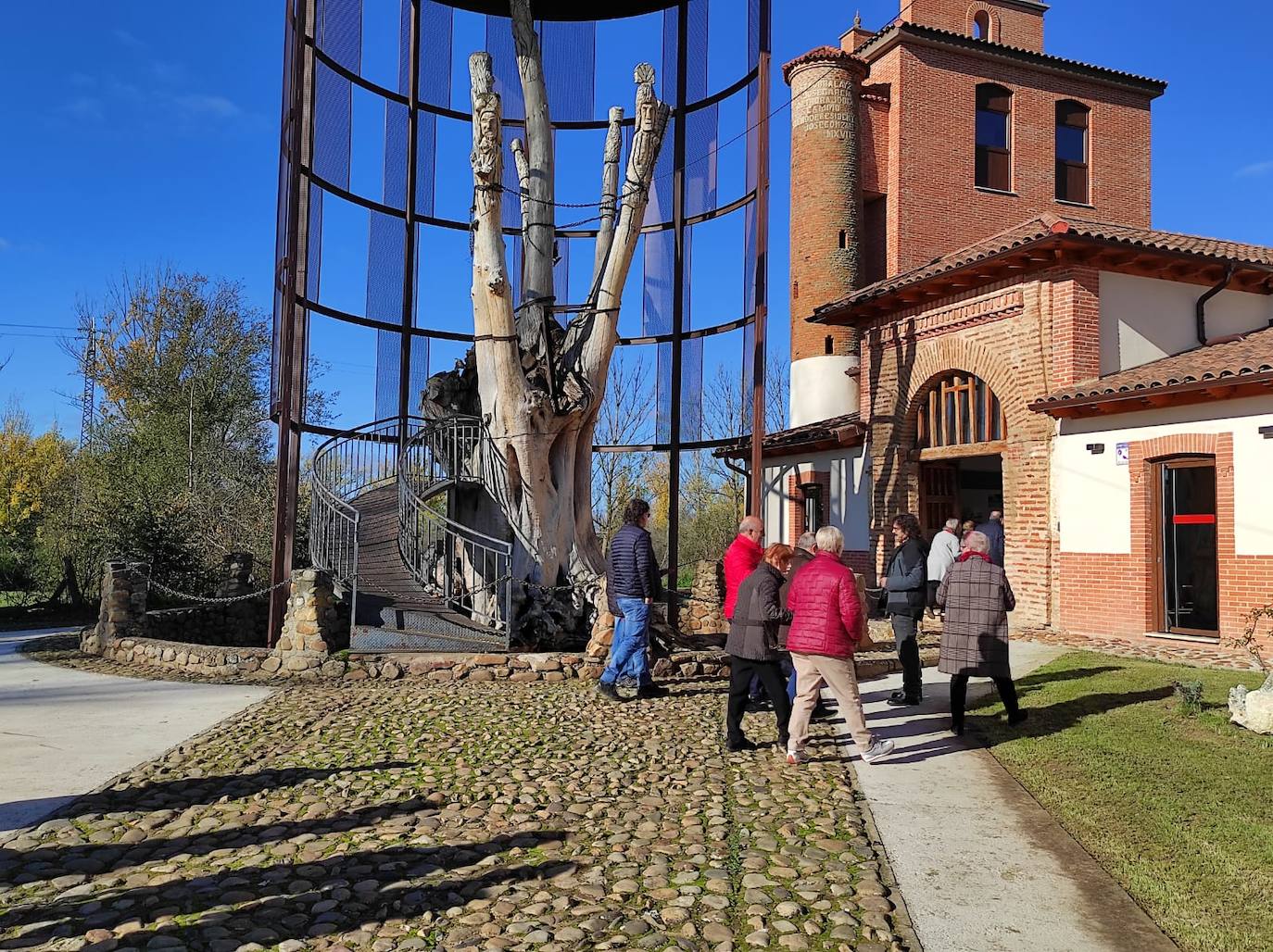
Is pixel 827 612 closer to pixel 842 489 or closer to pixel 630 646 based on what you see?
pixel 630 646

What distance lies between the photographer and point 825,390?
23.2 metres

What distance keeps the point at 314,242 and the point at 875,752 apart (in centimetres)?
939

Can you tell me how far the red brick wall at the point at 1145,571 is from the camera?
11398 millimetres

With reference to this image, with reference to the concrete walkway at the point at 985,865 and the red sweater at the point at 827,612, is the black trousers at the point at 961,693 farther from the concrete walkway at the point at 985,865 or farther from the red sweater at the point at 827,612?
the red sweater at the point at 827,612

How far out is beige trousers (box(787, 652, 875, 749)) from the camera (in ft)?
20.0

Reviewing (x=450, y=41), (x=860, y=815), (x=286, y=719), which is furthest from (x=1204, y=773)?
(x=450, y=41)

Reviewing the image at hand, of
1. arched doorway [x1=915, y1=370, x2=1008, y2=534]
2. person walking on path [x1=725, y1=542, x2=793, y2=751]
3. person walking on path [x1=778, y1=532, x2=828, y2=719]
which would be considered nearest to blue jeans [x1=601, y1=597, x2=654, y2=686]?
person walking on path [x1=778, y1=532, x2=828, y2=719]

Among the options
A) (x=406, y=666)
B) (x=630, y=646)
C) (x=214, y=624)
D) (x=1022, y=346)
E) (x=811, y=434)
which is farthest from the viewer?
(x=811, y=434)

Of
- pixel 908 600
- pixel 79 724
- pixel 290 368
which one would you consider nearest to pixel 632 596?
pixel 908 600

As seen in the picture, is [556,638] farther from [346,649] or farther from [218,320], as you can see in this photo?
[218,320]

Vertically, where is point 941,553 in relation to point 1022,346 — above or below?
below

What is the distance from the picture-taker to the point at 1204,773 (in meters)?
5.86

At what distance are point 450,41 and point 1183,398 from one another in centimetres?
1160

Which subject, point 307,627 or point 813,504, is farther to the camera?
point 813,504
